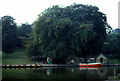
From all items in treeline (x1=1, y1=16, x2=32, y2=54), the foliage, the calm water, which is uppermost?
treeline (x1=1, y1=16, x2=32, y2=54)

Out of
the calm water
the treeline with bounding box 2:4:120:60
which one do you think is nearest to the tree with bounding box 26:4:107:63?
the treeline with bounding box 2:4:120:60

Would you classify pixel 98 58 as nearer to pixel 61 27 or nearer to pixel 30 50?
pixel 61 27

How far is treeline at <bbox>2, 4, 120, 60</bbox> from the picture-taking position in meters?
53.9

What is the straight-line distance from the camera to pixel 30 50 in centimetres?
6159

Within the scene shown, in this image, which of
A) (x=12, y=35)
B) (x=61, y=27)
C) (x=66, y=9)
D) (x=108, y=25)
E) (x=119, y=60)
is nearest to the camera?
(x=61, y=27)

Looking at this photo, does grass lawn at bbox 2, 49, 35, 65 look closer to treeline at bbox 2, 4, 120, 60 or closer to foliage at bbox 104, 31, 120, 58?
treeline at bbox 2, 4, 120, 60

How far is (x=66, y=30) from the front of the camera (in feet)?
184

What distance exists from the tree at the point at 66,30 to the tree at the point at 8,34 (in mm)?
13729

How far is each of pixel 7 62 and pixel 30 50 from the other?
25.2 feet

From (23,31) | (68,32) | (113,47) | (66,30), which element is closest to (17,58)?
(23,31)

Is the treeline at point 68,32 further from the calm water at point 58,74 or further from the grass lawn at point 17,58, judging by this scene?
the calm water at point 58,74

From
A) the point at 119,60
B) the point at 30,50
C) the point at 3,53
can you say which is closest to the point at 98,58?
the point at 119,60

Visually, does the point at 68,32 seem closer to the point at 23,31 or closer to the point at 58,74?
the point at 58,74

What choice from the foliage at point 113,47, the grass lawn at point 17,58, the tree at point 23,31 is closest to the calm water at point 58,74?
the grass lawn at point 17,58
